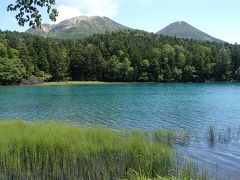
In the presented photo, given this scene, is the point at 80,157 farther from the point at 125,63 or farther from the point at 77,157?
the point at 125,63

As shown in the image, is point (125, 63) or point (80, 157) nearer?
point (80, 157)

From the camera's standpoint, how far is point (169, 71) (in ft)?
474

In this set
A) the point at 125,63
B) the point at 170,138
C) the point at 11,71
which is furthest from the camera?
the point at 125,63

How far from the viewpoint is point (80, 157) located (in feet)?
54.2

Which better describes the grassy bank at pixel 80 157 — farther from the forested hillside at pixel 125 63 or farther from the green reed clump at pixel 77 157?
the forested hillside at pixel 125 63

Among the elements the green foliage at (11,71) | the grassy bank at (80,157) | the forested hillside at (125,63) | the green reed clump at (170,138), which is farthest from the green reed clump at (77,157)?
the forested hillside at (125,63)

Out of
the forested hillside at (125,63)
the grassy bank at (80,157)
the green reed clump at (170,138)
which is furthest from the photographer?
the forested hillside at (125,63)

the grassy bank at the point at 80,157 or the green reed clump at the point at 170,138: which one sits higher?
the grassy bank at the point at 80,157

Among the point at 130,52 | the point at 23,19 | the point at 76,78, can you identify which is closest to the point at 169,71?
the point at 130,52

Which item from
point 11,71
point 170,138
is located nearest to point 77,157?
point 170,138

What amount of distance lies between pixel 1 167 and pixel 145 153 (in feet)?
20.3

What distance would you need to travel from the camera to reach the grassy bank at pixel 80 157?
15.3 meters

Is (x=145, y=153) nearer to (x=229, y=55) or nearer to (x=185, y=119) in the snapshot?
(x=185, y=119)

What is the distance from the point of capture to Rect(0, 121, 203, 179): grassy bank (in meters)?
15.3
